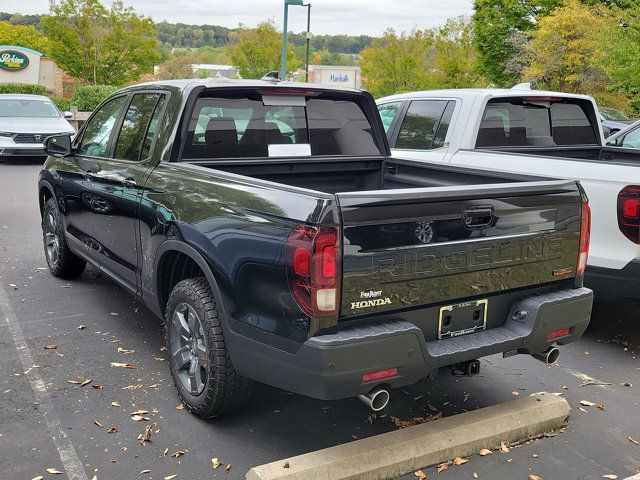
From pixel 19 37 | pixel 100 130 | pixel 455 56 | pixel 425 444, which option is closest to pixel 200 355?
pixel 425 444

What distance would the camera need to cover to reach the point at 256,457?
3.71 m

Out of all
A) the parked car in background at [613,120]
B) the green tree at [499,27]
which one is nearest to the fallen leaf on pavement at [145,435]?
the parked car in background at [613,120]

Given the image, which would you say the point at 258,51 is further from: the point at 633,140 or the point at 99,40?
the point at 633,140

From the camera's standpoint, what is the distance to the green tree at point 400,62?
4150cm

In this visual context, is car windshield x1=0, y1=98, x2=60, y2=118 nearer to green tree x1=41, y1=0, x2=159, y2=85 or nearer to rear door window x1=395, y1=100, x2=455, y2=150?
rear door window x1=395, y1=100, x2=455, y2=150

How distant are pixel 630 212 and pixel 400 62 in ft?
126

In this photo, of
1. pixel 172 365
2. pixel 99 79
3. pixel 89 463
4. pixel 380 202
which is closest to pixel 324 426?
pixel 172 365

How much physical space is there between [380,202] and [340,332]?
63 cm

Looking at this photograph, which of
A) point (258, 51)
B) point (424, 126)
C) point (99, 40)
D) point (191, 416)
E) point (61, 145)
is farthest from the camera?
point (258, 51)

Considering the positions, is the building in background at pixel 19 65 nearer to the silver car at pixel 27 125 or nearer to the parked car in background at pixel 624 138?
the silver car at pixel 27 125

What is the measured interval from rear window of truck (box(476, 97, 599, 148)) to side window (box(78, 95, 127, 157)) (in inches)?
134

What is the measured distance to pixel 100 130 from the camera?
5.80 metres

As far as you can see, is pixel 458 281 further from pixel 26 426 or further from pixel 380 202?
pixel 26 426

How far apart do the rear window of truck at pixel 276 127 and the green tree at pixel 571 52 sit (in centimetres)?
2503
